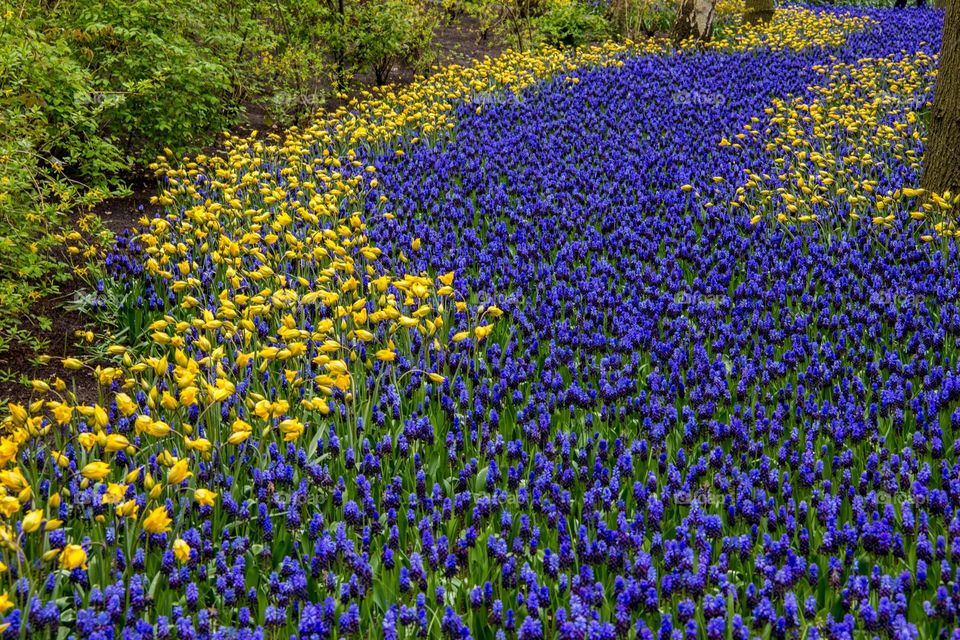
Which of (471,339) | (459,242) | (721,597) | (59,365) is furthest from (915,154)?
(59,365)

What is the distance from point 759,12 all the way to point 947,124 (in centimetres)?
1052

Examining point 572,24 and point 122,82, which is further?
point 572,24

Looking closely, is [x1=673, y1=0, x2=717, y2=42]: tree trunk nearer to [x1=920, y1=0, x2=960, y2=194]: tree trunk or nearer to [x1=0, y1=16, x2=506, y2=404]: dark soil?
[x1=920, y1=0, x2=960, y2=194]: tree trunk

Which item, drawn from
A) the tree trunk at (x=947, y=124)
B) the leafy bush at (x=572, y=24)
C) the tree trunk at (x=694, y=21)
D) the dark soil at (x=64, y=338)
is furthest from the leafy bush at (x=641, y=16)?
the tree trunk at (x=947, y=124)

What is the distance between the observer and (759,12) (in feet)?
53.4

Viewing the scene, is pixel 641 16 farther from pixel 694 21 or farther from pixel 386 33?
pixel 386 33

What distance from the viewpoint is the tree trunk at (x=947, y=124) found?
669 cm

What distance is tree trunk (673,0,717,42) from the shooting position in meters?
14.2

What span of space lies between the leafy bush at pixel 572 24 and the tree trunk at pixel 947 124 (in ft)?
32.6

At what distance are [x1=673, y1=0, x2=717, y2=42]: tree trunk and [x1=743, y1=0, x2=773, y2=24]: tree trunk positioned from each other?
2.26 metres

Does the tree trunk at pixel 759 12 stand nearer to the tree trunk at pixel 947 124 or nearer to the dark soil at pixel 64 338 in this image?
the tree trunk at pixel 947 124

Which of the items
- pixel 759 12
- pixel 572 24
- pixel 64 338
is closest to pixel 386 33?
pixel 572 24

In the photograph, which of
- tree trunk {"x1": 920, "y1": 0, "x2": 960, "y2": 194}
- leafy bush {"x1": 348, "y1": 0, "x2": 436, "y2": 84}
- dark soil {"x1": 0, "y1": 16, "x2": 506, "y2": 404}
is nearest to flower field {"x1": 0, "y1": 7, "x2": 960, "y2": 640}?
tree trunk {"x1": 920, "y1": 0, "x2": 960, "y2": 194}

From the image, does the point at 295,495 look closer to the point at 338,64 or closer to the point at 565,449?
the point at 565,449
